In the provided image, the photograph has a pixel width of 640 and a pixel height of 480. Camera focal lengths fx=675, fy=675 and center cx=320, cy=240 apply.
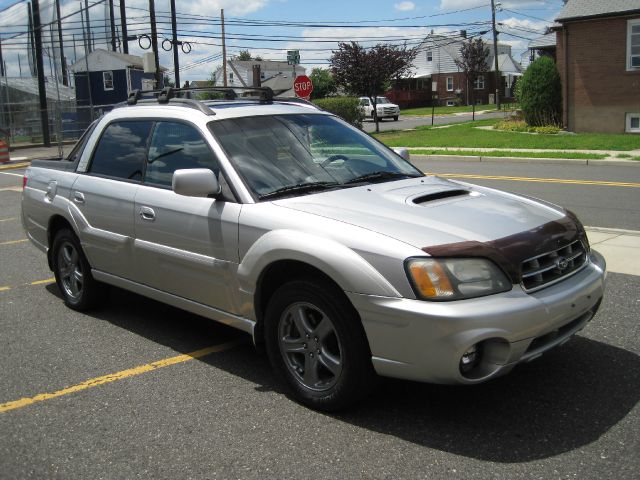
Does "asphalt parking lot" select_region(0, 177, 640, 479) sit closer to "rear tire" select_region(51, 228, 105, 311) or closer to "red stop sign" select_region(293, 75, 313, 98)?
"rear tire" select_region(51, 228, 105, 311)

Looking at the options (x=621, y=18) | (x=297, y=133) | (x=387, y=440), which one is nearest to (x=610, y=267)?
(x=297, y=133)

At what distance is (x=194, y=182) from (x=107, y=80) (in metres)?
45.4

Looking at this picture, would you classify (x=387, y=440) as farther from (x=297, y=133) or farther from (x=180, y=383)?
(x=297, y=133)

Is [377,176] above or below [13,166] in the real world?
above

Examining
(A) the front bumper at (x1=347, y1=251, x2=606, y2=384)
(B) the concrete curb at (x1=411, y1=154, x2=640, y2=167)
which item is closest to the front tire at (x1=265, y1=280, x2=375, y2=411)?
(A) the front bumper at (x1=347, y1=251, x2=606, y2=384)

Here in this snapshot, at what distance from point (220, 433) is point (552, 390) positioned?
1940 millimetres

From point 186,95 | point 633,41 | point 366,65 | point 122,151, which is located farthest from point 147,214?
point 366,65

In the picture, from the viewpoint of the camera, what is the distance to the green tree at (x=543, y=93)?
24953 mm

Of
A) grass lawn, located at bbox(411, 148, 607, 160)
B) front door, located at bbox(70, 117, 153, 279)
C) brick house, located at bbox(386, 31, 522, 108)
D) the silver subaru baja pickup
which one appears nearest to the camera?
the silver subaru baja pickup

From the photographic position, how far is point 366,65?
35.2 meters

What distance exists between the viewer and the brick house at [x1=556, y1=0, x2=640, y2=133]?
22969 millimetres

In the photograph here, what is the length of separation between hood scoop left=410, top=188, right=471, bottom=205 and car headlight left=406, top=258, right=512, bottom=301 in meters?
0.75

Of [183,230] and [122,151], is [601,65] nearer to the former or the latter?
[122,151]

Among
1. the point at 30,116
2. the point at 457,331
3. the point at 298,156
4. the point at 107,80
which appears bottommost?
the point at 457,331
